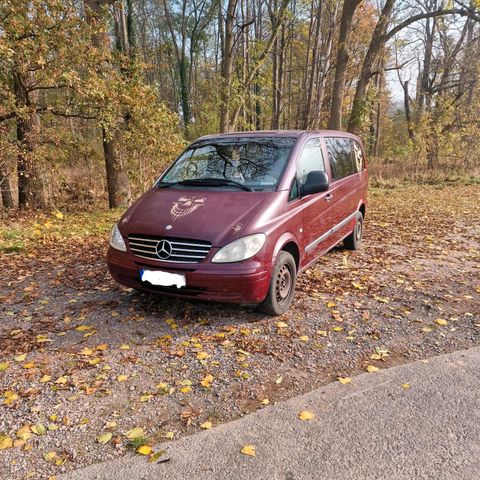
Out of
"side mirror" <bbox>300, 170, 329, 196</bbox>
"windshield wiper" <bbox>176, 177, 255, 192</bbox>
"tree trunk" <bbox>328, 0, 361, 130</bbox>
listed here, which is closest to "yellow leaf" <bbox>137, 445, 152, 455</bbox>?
"windshield wiper" <bbox>176, 177, 255, 192</bbox>

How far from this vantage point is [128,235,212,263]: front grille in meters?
3.58

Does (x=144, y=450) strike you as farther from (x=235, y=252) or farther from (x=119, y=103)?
(x=119, y=103)

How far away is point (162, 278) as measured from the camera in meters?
3.70

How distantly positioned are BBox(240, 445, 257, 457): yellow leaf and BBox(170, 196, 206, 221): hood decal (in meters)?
2.16

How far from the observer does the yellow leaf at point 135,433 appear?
8.17 ft

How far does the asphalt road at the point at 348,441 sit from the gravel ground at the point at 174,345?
16cm

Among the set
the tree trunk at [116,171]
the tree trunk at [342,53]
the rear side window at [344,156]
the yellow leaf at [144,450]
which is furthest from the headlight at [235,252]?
the tree trunk at [342,53]

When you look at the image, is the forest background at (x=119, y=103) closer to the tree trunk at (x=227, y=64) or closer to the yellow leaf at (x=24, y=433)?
the tree trunk at (x=227, y=64)

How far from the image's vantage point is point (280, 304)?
13.5 feet

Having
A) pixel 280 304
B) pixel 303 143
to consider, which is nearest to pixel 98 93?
pixel 303 143

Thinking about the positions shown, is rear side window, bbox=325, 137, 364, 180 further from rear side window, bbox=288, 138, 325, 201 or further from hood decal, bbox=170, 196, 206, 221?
hood decal, bbox=170, 196, 206, 221

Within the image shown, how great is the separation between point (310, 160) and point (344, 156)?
1.44m

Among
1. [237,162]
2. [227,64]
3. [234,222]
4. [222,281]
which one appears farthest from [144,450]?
[227,64]

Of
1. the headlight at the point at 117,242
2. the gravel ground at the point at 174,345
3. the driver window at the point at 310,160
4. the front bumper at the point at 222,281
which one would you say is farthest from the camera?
the driver window at the point at 310,160
